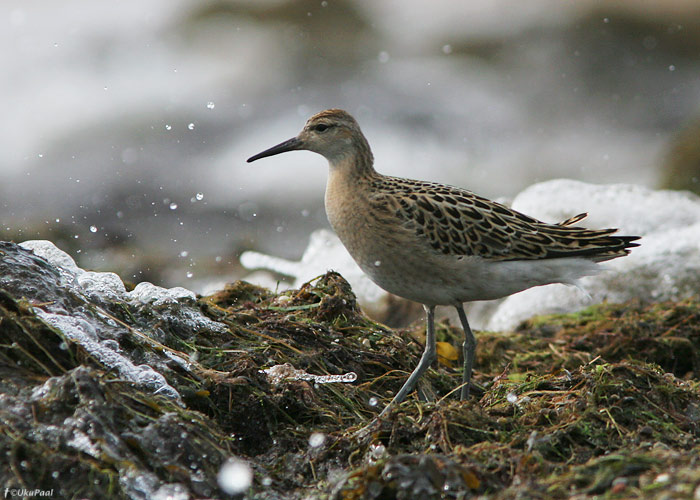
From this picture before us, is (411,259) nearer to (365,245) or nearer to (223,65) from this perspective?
(365,245)

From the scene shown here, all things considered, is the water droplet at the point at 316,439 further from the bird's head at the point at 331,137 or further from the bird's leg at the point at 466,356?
the bird's head at the point at 331,137

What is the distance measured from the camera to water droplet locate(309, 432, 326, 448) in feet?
16.2

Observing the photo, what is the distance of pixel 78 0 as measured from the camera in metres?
18.6

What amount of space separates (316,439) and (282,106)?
11.8 meters

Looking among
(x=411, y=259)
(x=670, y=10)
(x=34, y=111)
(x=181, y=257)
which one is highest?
(x=670, y=10)

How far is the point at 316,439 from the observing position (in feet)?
16.3

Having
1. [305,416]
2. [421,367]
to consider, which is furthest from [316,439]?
[421,367]

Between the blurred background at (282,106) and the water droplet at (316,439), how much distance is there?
7250 millimetres

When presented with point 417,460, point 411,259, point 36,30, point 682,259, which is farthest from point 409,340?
point 36,30

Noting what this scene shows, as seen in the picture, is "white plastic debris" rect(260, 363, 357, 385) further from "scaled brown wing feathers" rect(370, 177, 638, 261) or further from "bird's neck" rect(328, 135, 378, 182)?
"bird's neck" rect(328, 135, 378, 182)

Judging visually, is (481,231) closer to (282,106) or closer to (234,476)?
(234,476)

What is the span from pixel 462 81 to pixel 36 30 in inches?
348

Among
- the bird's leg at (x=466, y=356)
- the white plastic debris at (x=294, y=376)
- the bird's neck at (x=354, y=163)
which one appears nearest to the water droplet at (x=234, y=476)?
the white plastic debris at (x=294, y=376)

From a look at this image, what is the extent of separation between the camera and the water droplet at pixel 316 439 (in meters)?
4.93
